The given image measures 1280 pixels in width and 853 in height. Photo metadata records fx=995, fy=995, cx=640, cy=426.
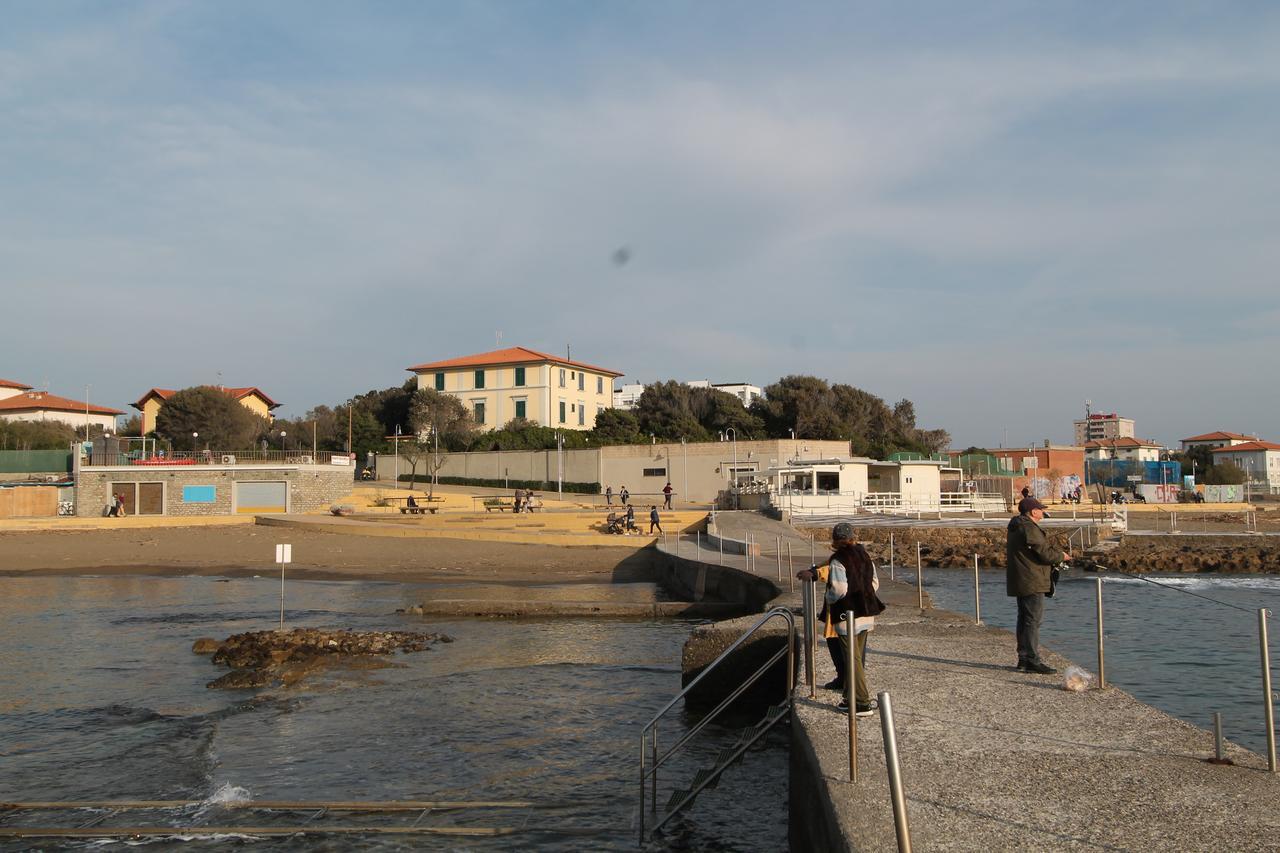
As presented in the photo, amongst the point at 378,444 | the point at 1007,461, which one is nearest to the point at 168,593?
the point at 378,444

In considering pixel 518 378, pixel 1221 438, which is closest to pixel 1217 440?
pixel 1221 438

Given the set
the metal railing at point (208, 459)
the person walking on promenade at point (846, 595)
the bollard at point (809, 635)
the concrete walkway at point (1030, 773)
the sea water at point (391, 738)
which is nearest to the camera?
the concrete walkway at point (1030, 773)

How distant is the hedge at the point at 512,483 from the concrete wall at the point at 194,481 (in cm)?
1082

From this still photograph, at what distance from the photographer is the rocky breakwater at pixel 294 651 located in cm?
1558

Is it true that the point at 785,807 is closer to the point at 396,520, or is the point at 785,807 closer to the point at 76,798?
the point at 76,798

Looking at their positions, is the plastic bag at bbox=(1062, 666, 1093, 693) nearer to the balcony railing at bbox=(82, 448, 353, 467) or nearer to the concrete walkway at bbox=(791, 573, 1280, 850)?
the concrete walkway at bbox=(791, 573, 1280, 850)

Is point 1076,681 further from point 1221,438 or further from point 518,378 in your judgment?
point 1221,438

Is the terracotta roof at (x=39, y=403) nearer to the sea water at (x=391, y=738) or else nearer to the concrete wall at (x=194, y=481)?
the concrete wall at (x=194, y=481)

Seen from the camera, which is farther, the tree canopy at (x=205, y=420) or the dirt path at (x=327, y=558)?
the tree canopy at (x=205, y=420)

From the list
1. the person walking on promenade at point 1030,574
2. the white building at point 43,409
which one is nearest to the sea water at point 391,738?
the person walking on promenade at point 1030,574

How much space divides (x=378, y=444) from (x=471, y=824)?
223ft

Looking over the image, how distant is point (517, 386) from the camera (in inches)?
3132

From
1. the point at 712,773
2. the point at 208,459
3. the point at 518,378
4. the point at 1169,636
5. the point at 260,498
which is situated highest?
the point at 518,378

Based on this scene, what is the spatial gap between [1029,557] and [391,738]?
751cm
